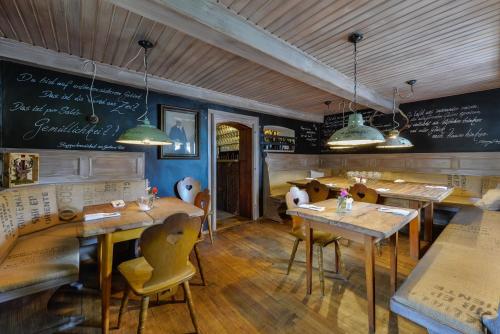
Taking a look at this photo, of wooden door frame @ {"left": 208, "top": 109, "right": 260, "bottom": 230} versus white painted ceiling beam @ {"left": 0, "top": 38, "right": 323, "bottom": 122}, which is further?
wooden door frame @ {"left": 208, "top": 109, "right": 260, "bottom": 230}

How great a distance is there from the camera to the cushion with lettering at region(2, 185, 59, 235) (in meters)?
2.30

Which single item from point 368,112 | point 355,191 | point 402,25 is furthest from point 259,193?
point 402,25

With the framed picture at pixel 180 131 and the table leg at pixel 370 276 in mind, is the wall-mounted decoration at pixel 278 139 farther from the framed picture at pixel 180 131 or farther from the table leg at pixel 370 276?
the table leg at pixel 370 276

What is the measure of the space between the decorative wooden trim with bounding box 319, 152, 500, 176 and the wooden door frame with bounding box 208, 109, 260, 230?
2418 mm

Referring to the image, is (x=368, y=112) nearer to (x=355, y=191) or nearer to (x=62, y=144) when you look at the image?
(x=355, y=191)

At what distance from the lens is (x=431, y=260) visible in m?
1.82

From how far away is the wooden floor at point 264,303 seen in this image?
1822mm

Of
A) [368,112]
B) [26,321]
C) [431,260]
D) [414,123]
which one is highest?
[368,112]

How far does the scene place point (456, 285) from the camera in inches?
57.4

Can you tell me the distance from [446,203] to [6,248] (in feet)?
18.7

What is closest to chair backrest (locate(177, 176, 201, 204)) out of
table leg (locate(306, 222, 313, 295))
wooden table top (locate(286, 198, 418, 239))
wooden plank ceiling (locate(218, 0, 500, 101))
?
wooden table top (locate(286, 198, 418, 239))

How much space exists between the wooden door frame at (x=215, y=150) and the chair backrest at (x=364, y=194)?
221 centimetres

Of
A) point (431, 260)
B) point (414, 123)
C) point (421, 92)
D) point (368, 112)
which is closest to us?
point (431, 260)

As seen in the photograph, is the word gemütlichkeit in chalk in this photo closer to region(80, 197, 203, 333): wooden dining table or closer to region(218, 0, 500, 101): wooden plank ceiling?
region(80, 197, 203, 333): wooden dining table
